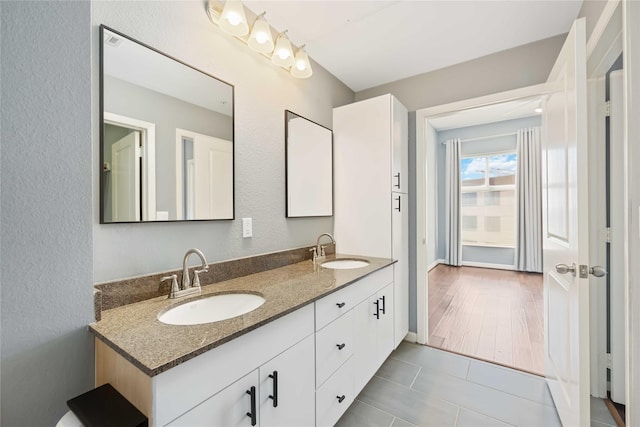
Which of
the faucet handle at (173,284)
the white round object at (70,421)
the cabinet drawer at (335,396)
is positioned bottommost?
the cabinet drawer at (335,396)

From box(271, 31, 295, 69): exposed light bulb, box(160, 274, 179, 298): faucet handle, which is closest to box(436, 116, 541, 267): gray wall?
box(271, 31, 295, 69): exposed light bulb

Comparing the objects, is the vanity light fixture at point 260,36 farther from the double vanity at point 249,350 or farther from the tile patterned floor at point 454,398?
the tile patterned floor at point 454,398

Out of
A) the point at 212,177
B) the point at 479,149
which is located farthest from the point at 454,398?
the point at 479,149

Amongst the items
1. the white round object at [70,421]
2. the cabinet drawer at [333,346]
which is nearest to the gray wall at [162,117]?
the white round object at [70,421]

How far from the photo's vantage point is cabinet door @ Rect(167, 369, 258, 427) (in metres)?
0.75

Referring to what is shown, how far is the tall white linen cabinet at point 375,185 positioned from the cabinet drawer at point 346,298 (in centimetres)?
37

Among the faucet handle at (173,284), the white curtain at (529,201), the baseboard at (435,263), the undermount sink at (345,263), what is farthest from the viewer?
the baseboard at (435,263)

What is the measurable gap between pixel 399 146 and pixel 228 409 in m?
2.10

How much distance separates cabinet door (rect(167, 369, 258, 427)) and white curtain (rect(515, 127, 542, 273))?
18.1 feet

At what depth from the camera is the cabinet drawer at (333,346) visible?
124 centimetres

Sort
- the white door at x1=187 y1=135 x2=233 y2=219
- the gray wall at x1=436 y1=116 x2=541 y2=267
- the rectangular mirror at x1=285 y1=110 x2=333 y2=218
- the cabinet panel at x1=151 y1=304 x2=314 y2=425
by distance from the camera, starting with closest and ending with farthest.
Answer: the cabinet panel at x1=151 y1=304 x2=314 y2=425, the white door at x1=187 y1=135 x2=233 y2=219, the rectangular mirror at x1=285 y1=110 x2=333 y2=218, the gray wall at x1=436 y1=116 x2=541 y2=267

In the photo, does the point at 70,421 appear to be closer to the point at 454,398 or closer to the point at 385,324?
the point at 385,324

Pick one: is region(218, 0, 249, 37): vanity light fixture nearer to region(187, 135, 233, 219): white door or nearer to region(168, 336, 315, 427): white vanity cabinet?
region(187, 135, 233, 219): white door

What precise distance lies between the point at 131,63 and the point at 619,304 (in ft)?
9.59
